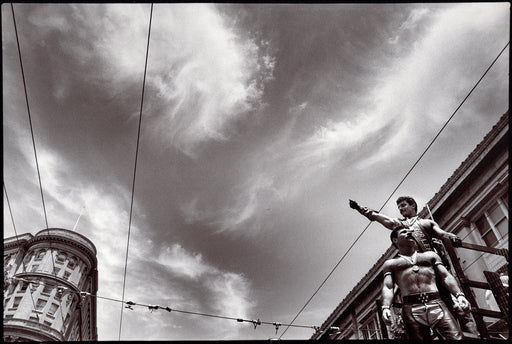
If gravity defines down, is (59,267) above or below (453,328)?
above

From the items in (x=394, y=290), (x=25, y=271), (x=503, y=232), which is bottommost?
(x=394, y=290)

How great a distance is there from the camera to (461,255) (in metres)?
18.3

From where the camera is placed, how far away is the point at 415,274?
22.6 feet

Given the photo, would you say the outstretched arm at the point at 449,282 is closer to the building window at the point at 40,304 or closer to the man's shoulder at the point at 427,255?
the man's shoulder at the point at 427,255

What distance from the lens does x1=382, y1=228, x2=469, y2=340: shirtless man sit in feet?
20.5

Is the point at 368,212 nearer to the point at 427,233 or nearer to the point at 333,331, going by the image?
the point at 427,233

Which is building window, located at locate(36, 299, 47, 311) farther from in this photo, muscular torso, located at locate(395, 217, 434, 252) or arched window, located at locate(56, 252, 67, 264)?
muscular torso, located at locate(395, 217, 434, 252)

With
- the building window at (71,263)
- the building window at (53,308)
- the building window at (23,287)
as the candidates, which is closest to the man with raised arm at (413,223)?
the building window at (53,308)

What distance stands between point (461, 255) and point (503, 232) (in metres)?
2.52

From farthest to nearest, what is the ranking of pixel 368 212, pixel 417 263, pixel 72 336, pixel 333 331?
pixel 72 336, pixel 333 331, pixel 368 212, pixel 417 263

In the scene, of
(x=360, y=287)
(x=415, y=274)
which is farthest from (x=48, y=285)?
(x=415, y=274)

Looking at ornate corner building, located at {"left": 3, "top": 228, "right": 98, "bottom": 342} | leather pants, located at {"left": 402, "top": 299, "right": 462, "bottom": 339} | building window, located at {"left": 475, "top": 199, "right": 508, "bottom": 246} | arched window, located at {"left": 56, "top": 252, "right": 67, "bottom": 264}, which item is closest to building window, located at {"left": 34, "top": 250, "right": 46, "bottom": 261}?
ornate corner building, located at {"left": 3, "top": 228, "right": 98, "bottom": 342}

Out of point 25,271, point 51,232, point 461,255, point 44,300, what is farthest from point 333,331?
point 51,232

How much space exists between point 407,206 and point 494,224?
11.6 m
